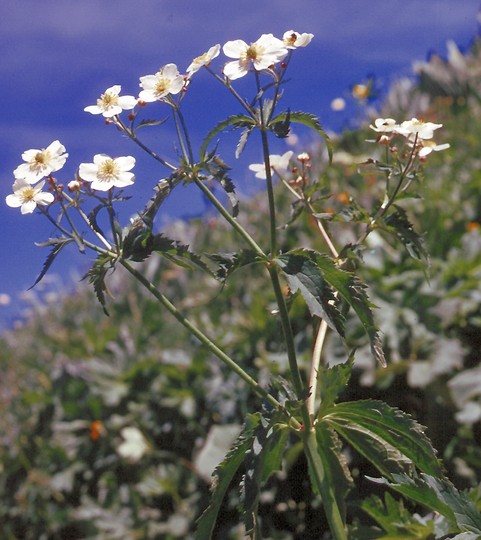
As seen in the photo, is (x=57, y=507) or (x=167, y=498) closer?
(x=167, y=498)

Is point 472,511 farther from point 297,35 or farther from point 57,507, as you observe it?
point 57,507

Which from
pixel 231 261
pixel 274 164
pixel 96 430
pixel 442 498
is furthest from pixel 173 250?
pixel 96 430

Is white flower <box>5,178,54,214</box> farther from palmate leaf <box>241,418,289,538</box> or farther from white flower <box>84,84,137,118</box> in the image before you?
palmate leaf <box>241,418,289,538</box>

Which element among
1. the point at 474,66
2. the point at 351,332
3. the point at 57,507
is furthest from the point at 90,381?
the point at 474,66

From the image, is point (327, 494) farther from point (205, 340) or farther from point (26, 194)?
point (26, 194)

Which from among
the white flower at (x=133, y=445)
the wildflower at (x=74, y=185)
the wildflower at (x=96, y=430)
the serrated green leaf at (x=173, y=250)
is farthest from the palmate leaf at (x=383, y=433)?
the wildflower at (x=96, y=430)

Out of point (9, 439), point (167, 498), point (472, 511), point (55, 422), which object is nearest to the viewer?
point (472, 511)

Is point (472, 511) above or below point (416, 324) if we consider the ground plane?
below
